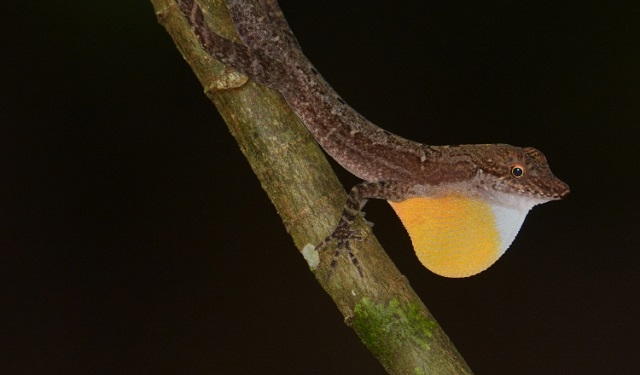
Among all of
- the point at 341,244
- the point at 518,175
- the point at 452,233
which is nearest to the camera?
the point at 341,244

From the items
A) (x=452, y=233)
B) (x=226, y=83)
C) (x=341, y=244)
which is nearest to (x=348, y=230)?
(x=341, y=244)

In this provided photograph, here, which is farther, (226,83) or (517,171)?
(517,171)

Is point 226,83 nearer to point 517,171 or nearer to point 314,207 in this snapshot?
point 314,207

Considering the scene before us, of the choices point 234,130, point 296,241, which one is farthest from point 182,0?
point 296,241

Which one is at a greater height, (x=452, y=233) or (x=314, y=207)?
(x=314, y=207)

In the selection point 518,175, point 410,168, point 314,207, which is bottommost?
point 518,175

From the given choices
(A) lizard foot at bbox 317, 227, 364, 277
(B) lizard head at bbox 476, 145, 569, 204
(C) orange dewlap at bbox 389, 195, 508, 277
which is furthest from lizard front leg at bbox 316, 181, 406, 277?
(B) lizard head at bbox 476, 145, 569, 204

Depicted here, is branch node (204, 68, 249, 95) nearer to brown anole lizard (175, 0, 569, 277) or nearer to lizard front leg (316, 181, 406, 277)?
brown anole lizard (175, 0, 569, 277)
